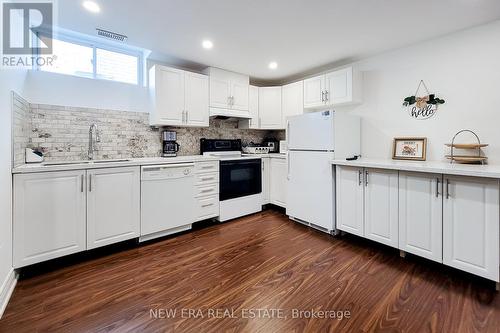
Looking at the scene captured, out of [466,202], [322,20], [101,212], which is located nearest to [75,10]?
[101,212]

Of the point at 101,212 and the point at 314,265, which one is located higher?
the point at 101,212

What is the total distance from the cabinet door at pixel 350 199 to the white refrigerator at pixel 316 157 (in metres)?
0.09

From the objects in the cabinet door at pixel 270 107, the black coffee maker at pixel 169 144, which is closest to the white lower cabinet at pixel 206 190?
the black coffee maker at pixel 169 144

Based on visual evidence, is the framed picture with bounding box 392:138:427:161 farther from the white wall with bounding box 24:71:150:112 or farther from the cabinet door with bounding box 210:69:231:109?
the white wall with bounding box 24:71:150:112

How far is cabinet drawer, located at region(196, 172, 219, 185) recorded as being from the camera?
319 centimetres

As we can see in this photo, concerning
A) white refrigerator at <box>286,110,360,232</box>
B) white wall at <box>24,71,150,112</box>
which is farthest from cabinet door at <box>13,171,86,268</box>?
white refrigerator at <box>286,110,360,232</box>

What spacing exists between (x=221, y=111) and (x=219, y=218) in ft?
5.56

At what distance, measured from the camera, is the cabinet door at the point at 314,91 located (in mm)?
3523

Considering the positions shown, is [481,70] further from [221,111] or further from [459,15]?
[221,111]

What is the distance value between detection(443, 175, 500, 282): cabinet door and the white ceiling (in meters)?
1.60

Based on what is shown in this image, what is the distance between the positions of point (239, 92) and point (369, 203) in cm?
266

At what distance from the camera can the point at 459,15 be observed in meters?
2.19

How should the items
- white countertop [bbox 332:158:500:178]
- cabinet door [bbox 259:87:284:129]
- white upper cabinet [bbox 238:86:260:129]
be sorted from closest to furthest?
white countertop [bbox 332:158:500:178] < white upper cabinet [bbox 238:86:260:129] < cabinet door [bbox 259:87:284:129]

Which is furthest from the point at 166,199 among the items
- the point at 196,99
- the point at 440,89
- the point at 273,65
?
the point at 440,89
